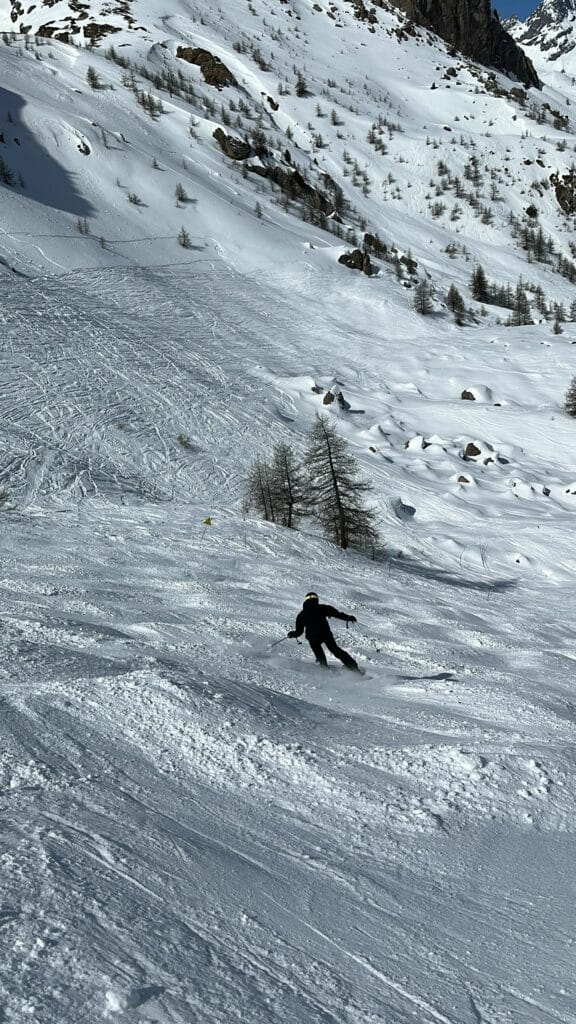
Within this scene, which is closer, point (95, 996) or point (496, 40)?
point (95, 996)

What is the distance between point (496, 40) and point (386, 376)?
129 m

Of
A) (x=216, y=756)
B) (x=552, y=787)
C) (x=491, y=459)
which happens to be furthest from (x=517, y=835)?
(x=491, y=459)

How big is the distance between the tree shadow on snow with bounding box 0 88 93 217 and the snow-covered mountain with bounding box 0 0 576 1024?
26 cm

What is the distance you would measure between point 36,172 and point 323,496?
124 feet

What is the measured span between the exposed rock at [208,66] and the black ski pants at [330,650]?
85.5 metres

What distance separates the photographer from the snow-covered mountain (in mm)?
2693

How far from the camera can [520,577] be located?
18562mm

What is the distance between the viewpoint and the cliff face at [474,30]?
11872cm

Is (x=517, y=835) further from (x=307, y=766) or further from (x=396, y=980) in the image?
(x=396, y=980)

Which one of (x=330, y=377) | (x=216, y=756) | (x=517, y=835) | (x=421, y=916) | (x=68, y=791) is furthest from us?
(x=330, y=377)

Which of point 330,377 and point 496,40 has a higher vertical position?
point 496,40

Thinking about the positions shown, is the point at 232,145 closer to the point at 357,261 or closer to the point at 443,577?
the point at 357,261

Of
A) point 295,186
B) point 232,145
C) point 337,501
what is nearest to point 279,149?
point 232,145

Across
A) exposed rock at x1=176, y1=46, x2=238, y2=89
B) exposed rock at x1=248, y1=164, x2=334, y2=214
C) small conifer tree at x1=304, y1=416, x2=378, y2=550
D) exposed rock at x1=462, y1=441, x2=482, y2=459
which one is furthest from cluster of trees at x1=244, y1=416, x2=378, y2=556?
exposed rock at x1=176, y1=46, x2=238, y2=89
